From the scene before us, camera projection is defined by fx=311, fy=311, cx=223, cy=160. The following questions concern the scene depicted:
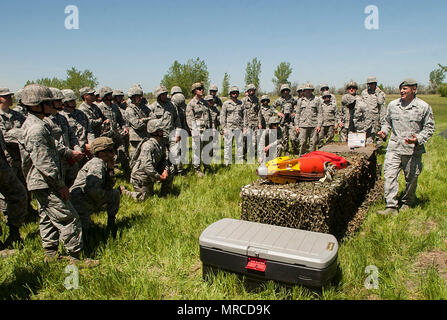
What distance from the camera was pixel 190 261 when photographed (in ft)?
12.8

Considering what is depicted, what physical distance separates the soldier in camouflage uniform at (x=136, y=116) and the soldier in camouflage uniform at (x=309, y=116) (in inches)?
195

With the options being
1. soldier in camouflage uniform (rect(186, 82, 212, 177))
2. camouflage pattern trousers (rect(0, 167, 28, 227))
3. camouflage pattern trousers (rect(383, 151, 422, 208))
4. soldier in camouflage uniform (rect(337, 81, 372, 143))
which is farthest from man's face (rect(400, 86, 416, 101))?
camouflage pattern trousers (rect(0, 167, 28, 227))

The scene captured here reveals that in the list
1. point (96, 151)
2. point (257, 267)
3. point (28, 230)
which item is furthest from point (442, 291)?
point (28, 230)

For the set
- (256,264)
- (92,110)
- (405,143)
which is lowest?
(256,264)

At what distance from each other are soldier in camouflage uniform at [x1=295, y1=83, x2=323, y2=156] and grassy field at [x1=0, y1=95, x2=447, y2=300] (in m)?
4.53

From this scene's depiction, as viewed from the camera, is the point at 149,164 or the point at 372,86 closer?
the point at 149,164

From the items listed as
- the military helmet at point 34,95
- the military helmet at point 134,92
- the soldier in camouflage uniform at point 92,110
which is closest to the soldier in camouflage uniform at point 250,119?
the military helmet at point 134,92

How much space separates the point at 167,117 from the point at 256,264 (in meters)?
5.72

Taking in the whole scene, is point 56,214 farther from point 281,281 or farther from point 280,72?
point 280,72

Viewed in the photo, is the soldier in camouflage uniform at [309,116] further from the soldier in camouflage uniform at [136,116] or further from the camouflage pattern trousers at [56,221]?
the camouflage pattern trousers at [56,221]

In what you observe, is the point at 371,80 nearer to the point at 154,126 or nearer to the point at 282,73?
the point at 154,126

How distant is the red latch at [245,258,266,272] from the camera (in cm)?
299

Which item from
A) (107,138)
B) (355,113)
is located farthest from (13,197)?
(355,113)
